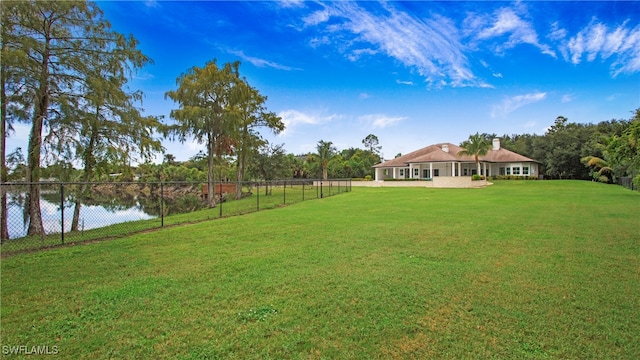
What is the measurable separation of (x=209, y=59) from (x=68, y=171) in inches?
531

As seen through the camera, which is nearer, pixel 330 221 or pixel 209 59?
pixel 330 221

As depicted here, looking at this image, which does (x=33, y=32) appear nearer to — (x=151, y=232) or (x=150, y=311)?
(x=151, y=232)

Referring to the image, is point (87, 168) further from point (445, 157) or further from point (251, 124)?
point (445, 157)

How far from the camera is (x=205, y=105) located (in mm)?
20938

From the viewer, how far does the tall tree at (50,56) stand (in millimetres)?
8867

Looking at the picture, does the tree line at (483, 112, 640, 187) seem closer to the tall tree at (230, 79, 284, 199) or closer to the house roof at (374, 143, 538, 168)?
the house roof at (374, 143, 538, 168)

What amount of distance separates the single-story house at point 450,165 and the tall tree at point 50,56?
3544cm

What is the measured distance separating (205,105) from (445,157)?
29608 millimetres

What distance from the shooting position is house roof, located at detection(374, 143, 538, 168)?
39531mm


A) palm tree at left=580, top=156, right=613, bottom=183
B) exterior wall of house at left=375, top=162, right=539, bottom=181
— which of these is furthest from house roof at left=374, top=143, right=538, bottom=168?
palm tree at left=580, top=156, right=613, bottom=183

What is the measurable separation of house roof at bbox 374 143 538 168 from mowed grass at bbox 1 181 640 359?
33.5 m

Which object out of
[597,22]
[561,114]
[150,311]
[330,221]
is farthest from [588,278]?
Answer: [561,114]

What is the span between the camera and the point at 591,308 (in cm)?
346

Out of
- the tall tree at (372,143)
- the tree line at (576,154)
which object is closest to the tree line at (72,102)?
the tree line at (576,154)
